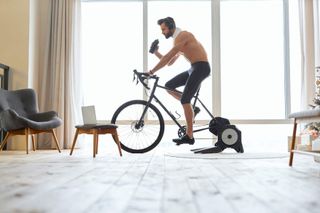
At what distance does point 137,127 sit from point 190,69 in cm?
83

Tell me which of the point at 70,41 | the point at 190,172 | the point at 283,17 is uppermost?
the point at 283,17

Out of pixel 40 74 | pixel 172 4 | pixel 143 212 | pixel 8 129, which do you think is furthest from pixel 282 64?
pixel 143 212

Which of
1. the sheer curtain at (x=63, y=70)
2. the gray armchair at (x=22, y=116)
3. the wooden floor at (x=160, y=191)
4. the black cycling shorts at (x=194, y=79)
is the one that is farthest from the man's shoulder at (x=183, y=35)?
the wooden floor at (x=160, y=191)

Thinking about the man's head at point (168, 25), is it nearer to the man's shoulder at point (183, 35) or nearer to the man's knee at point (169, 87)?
the man's shoulder at point (183, 35)

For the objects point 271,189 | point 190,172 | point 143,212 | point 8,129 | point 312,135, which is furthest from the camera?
point 312,135

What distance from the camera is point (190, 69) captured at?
4102mm

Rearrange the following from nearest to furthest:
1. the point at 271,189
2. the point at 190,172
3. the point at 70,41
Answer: the point at 271,189 < the point at 190,172 < the point at 70,41

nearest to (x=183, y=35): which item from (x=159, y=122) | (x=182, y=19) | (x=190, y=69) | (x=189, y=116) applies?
(x=190, y=69)

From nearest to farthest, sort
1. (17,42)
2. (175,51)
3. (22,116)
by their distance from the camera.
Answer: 1. (175,51)
2. (22,116)
3. (17,42)

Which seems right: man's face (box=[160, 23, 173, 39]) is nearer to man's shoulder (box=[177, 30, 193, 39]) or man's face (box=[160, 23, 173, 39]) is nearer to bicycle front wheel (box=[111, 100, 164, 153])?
man's shoulder (box=[177, 30, 193, 39])

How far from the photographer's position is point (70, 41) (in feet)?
17.1

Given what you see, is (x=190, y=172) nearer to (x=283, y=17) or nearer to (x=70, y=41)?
(x=70, y=41)

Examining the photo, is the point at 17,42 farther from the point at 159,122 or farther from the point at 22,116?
the point at 159,122

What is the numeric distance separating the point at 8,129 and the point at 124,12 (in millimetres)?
2480
